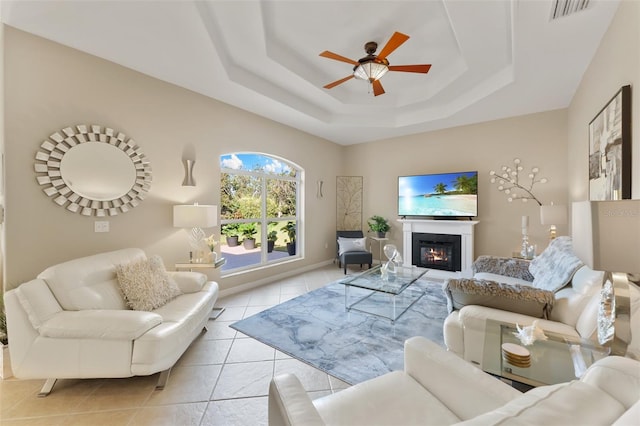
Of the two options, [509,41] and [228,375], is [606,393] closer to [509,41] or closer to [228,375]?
[228,375]

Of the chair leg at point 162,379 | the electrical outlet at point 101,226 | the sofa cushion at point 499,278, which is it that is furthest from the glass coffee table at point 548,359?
the electrical outlet at point 101,226

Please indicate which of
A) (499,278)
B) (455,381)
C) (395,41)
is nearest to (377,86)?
(395,41)

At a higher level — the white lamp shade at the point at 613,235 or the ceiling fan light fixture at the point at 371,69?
the ceiling fan light fixture at the point at 371,69

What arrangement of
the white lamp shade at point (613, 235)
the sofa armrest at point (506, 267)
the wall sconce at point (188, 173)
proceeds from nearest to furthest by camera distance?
the white lamp shade at point (613, 235)
the sofa armrest at point (506, 267)
the wall sconce at point (188, 173)

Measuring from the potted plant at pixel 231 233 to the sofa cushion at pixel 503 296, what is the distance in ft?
10.5

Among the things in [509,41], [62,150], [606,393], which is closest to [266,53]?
[62,150]

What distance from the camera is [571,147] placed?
3.65m

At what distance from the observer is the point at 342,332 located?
2676mm

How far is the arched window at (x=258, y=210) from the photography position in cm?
403

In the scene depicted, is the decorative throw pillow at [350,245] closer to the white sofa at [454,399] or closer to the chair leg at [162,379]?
the chair leg at [162,379]

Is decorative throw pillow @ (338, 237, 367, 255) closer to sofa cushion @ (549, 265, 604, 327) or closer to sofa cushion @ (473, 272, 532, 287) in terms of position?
sofa cushion @ (473, 272, 532, 287)

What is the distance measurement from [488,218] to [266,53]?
441cm

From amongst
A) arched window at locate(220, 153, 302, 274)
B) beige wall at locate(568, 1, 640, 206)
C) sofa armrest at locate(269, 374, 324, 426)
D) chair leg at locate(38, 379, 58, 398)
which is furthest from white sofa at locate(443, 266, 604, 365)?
arched window at locate(220, 153, 302, 274)

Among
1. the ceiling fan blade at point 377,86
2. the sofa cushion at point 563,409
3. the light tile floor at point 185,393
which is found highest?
the ceiling fan blade at point 377,86
